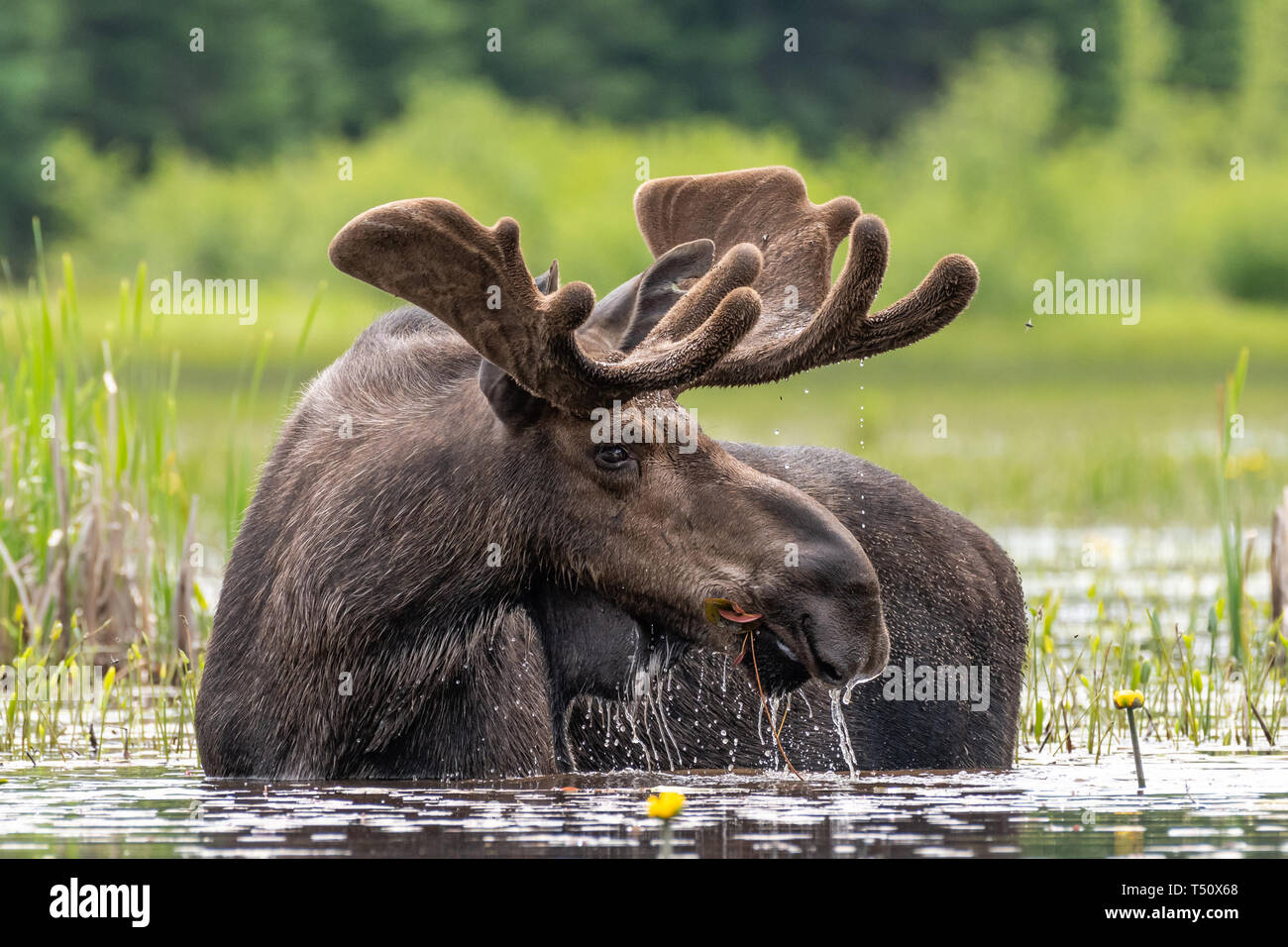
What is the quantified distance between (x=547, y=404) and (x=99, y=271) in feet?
110

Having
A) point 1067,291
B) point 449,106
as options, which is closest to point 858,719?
point 1067,291

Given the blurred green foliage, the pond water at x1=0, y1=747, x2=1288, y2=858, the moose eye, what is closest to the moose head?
the moose eye

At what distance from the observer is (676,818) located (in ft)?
18.1

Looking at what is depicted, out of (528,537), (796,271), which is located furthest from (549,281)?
(796,271)

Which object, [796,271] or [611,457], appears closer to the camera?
[611,457]

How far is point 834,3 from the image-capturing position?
166 feet

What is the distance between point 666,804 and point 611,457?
0.89 meters

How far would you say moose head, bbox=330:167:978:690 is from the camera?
5516 mm

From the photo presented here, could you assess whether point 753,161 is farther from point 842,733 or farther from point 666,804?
point 666,804

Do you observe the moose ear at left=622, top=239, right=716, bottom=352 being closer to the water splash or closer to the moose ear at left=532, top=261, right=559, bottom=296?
the moose ear at left=532, top=261, right=559, bottom=296

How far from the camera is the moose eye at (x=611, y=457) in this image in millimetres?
5680

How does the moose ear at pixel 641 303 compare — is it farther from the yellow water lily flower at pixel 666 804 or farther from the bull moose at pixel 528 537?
the yellow water lily flower at pixel 666 804

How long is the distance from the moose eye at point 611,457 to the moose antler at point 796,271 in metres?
0.31
